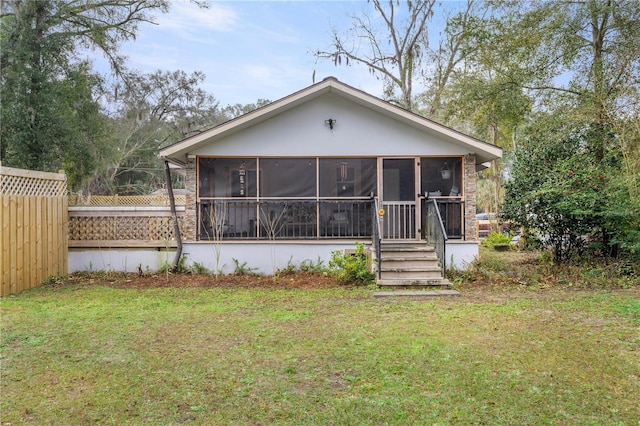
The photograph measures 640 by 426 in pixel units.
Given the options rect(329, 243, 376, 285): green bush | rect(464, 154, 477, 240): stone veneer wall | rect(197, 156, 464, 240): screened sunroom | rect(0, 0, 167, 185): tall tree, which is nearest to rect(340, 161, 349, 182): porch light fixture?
rect(197, 156, 464, 240): screened sunroom

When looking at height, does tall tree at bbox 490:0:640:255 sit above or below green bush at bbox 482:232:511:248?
above

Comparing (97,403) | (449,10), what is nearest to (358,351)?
(97,403)

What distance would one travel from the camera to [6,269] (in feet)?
23.3

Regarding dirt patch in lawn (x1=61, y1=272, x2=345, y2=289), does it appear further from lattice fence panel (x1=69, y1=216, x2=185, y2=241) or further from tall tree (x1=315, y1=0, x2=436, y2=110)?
tall tree (x1=315, y1=0, x2=436, y2=110)

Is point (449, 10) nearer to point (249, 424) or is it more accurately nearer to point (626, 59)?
point (626, 59)

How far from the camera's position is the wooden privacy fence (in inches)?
278

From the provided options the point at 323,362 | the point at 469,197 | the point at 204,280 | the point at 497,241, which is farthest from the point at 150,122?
the point at 323,362

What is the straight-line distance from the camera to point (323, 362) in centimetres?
407

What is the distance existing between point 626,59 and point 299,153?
766 centimetres

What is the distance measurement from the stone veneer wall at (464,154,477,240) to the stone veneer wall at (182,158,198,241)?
6292 mm

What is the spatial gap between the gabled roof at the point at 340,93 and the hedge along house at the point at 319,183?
0.23ft

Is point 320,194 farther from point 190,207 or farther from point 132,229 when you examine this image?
point 132,229

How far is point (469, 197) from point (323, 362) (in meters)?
6.76

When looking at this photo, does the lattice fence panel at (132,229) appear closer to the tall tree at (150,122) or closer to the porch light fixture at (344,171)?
the porch light fixture at (344,171)
